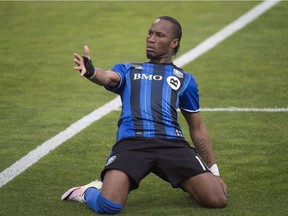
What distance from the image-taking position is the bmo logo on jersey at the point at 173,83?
30.6ft

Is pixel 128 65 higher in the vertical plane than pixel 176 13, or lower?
higher

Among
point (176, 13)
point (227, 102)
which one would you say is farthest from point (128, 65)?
point (176, 13)

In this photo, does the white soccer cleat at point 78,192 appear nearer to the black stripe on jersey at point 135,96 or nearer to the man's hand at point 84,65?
the black stripe on jersey at point 135,96

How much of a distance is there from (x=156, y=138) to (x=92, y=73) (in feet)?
2.88

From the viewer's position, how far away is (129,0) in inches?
768

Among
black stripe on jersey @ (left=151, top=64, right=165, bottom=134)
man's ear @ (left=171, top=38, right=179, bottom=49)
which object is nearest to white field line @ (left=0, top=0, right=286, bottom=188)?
black stripe on jersey @ (left=151, top=64, right=165, bottom=134)

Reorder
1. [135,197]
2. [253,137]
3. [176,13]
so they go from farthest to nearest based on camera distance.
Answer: [176,13] < [253,137] < [135,197]

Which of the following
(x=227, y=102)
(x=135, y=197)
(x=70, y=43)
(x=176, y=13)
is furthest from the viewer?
(x=176, y=13)

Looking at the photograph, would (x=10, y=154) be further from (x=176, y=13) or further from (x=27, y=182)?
(x=176, y=13)

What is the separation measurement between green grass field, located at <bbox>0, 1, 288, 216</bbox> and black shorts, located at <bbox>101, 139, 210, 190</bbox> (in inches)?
10.4

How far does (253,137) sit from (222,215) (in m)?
3.09

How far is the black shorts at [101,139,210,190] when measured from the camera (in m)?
8.96

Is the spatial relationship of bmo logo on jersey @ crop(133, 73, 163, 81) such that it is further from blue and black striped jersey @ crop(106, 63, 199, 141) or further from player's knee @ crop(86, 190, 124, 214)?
player's knee @ crop(86, 190, 124, 214)

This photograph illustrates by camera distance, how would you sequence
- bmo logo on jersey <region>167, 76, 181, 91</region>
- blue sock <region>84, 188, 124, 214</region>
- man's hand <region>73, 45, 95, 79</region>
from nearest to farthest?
man's hand <region>73, 45, 95, 79</region>
blue sock <region>84, 188, 124, 214</region>
bmo logo on jersey <region>167, 76, 181, 91</region>
